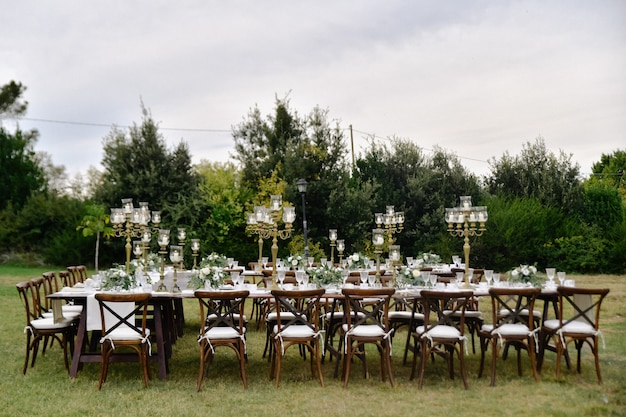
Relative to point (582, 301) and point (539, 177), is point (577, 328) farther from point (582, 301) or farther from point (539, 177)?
point (539, 177)

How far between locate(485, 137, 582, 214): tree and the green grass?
14909mm

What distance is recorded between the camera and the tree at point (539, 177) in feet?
69.4

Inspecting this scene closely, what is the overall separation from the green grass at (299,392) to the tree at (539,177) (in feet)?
48.9

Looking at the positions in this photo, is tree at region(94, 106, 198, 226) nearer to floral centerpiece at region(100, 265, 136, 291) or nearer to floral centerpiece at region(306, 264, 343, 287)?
floral centerpiece at region(100, 265, 136, 291)

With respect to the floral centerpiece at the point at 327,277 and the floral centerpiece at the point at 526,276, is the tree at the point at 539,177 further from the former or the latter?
the floral centerpiece at the point at 327,277

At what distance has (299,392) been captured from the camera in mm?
5461

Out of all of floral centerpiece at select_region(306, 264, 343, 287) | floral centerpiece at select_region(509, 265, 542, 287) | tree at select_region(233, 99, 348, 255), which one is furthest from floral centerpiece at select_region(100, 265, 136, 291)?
tree at select_region(233, 99, 348, 255)

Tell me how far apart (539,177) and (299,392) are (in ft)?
60.0

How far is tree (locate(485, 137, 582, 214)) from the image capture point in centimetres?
2114

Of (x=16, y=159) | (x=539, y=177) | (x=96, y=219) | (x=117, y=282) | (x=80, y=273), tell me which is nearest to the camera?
(x=117, y=282)

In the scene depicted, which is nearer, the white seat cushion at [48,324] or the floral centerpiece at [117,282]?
the white seat cushion at [48,324]

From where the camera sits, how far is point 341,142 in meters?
20.2

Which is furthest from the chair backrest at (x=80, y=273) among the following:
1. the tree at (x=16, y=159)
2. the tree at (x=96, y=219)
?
the tree at (x=16, y=159)

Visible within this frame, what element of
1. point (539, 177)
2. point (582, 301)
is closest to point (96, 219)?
point (582, 301)
